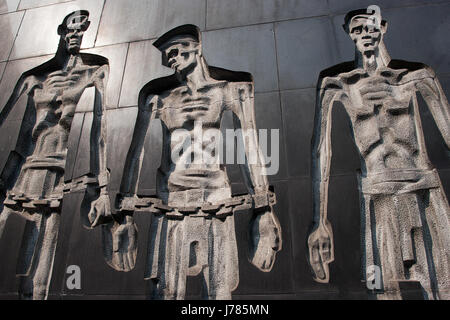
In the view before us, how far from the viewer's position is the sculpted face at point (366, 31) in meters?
4.24

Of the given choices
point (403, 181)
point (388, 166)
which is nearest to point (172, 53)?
point (388, 166)

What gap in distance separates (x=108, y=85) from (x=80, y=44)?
3.40 ft

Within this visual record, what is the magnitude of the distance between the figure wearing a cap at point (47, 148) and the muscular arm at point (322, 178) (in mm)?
2531

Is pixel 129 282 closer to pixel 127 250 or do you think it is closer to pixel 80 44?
pixel 127 250

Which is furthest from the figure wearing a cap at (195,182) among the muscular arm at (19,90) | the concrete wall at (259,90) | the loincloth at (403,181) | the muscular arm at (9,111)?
the muscular arm at (19,90)

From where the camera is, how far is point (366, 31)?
4344mm

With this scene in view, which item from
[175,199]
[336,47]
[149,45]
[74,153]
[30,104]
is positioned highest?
[149,45]

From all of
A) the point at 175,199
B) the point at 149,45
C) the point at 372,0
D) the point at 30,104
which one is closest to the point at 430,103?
the point at 372,0

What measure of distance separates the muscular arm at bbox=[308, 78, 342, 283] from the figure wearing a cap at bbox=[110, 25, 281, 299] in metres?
0.43

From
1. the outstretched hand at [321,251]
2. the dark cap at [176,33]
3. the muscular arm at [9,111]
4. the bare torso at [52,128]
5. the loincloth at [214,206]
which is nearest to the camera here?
the outstretched hand at [321,251]

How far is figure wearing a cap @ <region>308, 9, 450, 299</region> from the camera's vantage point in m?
3.37

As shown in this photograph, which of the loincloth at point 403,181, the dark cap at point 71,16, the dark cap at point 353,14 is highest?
the dark cap at point 71,16

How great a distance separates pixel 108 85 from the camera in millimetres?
4965

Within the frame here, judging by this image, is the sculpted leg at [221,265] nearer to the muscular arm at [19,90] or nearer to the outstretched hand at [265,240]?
the outstretched hand at [265,240]
